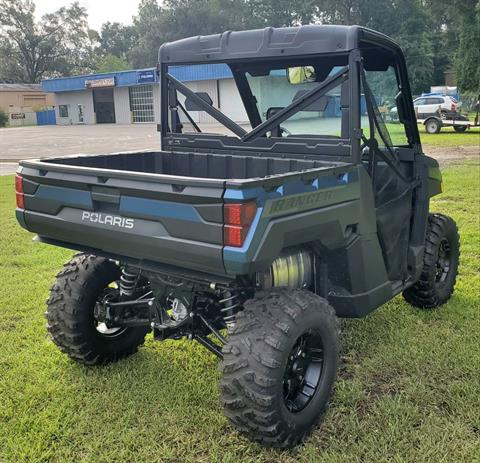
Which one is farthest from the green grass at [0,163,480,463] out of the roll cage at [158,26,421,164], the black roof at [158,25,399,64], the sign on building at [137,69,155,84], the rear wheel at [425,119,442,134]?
the sign on building at [137,69,155,84]

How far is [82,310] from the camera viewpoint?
11.6 ft

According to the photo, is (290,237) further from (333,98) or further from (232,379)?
(333,98)

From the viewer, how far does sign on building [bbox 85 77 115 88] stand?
1905 inches

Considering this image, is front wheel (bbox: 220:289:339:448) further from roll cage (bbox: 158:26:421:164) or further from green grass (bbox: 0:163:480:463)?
roll cage (bbox: 158:26:421:164)

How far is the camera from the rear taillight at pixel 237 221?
2.46m

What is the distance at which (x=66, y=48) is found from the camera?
79125 millimetres

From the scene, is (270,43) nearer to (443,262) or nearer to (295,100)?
(295,100)

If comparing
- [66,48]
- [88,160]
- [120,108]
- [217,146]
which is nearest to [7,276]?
[88,160]

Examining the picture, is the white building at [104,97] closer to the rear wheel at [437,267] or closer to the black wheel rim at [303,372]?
the rear wheel at [437,267]

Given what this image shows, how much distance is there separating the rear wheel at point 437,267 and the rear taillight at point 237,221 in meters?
2.28

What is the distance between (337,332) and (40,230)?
177 cm

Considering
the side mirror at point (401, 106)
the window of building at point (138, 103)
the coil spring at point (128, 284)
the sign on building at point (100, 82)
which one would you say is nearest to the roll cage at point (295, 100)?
the side mirror at point (401, 106)

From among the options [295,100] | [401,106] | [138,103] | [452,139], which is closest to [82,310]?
[295,100]

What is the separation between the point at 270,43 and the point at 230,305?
1642 millimetres
